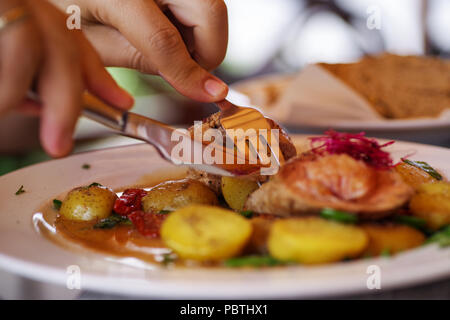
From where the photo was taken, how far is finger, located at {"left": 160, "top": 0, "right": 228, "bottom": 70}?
2.29 meters

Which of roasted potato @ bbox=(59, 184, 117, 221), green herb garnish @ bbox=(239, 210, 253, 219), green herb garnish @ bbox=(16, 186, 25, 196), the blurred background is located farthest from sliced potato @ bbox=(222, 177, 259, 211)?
the blurred background

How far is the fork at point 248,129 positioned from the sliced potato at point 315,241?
1.91 feet

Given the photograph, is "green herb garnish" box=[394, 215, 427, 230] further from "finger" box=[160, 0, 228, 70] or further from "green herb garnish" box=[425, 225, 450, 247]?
"finger" box=[160, 0, 228, 70]

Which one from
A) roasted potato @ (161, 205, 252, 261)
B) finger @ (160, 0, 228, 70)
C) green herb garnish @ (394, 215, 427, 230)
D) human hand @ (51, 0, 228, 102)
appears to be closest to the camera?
roasted potato @ (161, 205, 252, 261)

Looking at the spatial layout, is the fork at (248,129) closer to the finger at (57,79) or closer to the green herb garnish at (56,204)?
the green herb garnish at (56,204)

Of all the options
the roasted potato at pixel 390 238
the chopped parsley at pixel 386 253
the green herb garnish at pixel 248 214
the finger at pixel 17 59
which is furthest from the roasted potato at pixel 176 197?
the finger at pixel 17 59

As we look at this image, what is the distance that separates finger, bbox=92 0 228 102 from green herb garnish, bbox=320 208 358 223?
885 mm

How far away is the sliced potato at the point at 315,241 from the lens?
1310mm

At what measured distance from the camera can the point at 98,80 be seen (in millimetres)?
1301

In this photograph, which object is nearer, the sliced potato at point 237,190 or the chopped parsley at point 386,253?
the chopped parsley at point 386,253

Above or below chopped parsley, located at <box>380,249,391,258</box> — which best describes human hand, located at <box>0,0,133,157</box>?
above

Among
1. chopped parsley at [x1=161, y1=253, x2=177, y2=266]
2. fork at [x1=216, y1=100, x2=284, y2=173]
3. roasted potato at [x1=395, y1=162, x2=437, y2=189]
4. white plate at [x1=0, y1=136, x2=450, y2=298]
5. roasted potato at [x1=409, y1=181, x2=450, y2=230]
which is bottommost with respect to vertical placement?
white plate at [x1=0, y1=136, x2=450, y2=298]

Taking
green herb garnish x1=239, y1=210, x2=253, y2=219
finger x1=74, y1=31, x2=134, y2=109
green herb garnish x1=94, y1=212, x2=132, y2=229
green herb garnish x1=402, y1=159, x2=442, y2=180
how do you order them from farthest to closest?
green herb garnish x1=402, y1=159, x2=442, y2=180 → green herb garnish x1=94, y1=212, x2=132, y2=229 → green herb garnish x1=239, y1=210, x2=253, y2=219 → finger x1=74, y1=31, x2=134, y2=109

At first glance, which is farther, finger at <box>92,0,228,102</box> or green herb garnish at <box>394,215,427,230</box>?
finger at <box>92,0,228,102</box>
